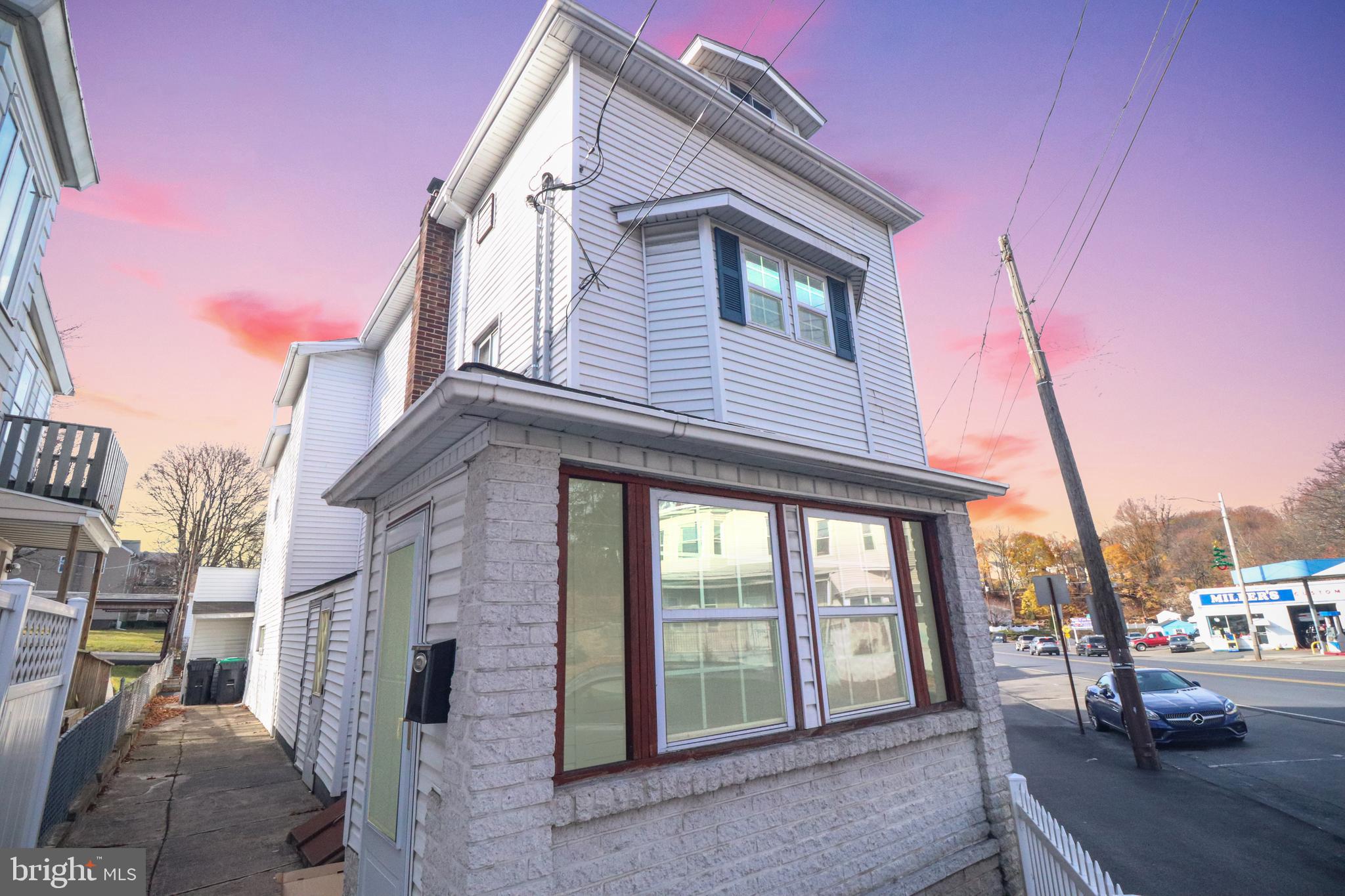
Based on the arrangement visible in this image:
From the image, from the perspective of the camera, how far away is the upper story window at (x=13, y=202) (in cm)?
→ 637

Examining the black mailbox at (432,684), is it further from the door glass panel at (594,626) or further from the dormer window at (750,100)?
the dormer window at (750,100)

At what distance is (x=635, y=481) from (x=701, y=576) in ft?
3.06

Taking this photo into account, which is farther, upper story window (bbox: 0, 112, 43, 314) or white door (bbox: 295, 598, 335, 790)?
white door (bbox: 295, 598, 335, 790)

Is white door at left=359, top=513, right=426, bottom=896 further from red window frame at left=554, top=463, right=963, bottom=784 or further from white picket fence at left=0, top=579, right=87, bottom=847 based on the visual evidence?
white picket fence at left=0, top=579, right=87, bottom=847

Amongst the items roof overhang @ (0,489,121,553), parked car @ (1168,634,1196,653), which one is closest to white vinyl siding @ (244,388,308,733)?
roof overhang @ (0,489,121,553)

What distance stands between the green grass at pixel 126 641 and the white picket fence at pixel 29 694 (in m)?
35.5

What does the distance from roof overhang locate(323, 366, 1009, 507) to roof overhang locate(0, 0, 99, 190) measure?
567 cm

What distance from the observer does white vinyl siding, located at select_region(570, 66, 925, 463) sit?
7785mm

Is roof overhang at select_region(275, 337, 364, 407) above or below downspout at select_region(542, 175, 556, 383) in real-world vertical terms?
above

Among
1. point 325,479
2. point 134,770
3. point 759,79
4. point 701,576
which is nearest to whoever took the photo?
point 701,576

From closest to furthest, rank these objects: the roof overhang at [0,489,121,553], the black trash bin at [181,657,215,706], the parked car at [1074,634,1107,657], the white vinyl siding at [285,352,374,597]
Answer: the roof overhang at [0,489,121,553] < the white vinyl siding at [285,352,374,597] < the black trash bin at [181,657,215,706] < the parked car at [1074,634,1107,657]

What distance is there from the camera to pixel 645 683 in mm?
4039

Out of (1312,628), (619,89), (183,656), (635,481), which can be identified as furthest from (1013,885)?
(1312,628)

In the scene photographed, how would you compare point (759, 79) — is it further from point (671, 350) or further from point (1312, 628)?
point (1312, 628)
